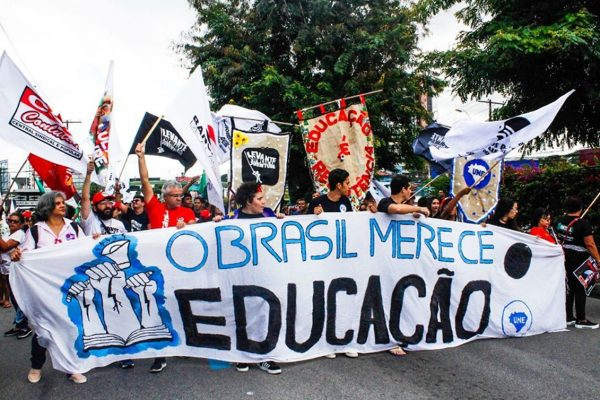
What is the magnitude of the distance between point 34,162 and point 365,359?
4.26m

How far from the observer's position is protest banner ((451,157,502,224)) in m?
7.32

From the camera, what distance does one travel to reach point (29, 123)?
4.98 metres

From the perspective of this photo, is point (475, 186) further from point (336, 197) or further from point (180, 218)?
point (180, 218)

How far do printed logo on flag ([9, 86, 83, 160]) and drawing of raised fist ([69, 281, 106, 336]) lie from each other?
5.29ft

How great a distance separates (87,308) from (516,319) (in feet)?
13.4

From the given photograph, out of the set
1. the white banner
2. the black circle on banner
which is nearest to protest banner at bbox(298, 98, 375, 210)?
the white banner

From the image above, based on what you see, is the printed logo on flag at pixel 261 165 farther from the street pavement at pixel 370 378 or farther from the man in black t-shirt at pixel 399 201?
the street pavement at pixel 370 378

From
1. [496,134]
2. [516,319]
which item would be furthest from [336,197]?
[496,134]

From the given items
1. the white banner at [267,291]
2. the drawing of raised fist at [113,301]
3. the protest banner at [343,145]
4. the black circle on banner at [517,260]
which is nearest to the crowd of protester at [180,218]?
the white banner at [267,291]

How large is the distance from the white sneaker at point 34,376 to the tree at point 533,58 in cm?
974

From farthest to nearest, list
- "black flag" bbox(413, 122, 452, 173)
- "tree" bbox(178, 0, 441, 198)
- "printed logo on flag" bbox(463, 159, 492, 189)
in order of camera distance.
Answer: "tree" bbox(178, 0, 441, 198)
"black flag" bbox(413, 122, 452, 173)
"printed logo on flag" bbox(463, 159, 492, 189)

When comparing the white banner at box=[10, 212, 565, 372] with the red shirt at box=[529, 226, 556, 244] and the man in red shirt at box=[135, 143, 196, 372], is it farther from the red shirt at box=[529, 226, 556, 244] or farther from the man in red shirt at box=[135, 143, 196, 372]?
the red shirt at box=[529, 226, 556, 244]

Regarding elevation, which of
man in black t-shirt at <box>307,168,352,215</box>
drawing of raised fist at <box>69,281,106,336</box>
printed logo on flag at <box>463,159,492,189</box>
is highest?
printed logo on flag at <box>463,159,492,189</box>

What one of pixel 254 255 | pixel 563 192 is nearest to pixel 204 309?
pixel 254 255
